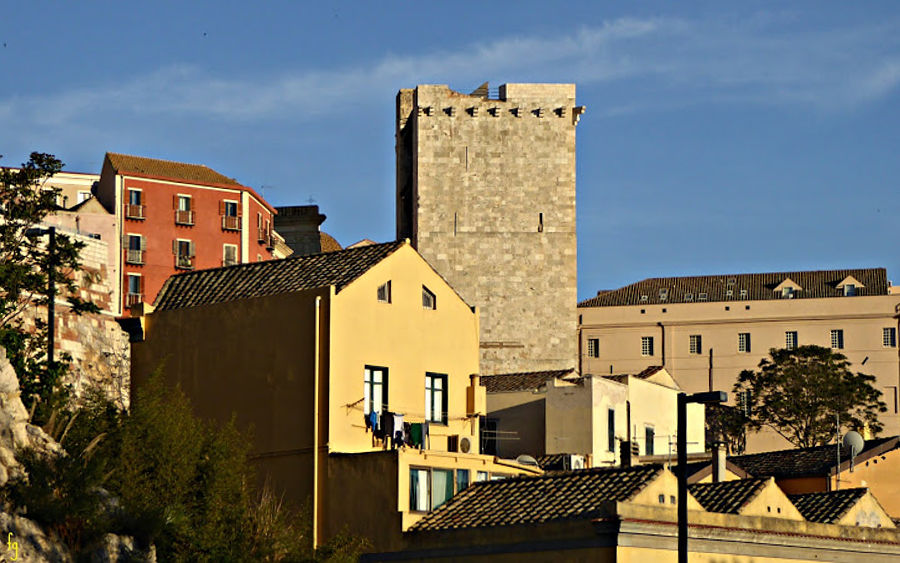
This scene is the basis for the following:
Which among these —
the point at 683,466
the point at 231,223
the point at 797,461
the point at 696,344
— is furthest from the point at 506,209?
the point at 683,466

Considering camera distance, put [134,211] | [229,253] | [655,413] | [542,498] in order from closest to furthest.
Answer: [542,498], [655,413], [134,211], [229,253]

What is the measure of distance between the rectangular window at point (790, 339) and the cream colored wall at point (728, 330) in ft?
0.84

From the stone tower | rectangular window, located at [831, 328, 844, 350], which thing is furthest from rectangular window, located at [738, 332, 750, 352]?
the stone tower

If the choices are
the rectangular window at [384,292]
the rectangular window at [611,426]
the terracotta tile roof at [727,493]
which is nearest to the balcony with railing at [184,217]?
the rectangular window at [611,426]

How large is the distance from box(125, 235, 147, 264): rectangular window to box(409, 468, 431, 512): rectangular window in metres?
52.9

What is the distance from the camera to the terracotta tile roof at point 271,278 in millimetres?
50781

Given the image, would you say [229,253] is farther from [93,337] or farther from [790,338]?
[790,338]

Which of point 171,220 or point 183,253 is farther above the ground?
point 171,220

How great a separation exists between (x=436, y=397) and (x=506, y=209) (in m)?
51.8

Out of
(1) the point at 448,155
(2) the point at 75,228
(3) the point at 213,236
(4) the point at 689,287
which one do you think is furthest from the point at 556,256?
(4) the point at 689,287

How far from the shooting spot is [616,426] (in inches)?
2739

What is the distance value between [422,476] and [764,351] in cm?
8638

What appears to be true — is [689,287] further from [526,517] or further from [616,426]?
[526,517]

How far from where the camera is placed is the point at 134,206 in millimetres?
97125
